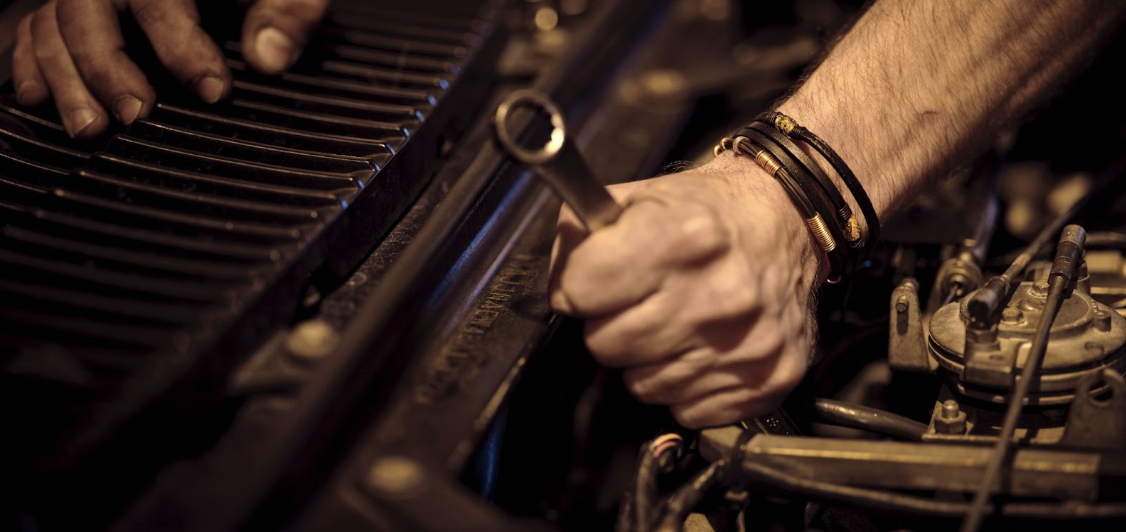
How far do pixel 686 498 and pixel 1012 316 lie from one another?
37 cm

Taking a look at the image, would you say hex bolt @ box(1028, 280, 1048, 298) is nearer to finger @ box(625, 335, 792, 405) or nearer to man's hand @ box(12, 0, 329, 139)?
finger @ box(625, 335, 792, 405)

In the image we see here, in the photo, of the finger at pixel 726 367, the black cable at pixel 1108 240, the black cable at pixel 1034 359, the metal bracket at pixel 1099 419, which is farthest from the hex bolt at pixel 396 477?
the black cable at pixel 1108 240

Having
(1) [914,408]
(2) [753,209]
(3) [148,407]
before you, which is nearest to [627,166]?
(2) [753,209]

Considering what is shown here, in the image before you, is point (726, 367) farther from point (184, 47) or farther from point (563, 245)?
point (184, 47)

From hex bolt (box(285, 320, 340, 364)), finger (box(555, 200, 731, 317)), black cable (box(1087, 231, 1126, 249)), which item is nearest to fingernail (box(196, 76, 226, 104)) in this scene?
hex bolt (box(285, 320, 340, 364))

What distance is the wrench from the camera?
2.10 feet

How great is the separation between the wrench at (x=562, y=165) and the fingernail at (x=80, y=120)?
0.59 metres

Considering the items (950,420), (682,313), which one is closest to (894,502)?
(950,420)

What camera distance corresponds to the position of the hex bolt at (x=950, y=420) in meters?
0.75

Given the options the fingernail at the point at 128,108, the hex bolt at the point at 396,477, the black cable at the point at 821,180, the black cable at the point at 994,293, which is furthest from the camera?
the fingernail at the point at 128,108

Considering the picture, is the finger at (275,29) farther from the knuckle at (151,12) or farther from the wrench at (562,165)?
the wrench at (562,165)

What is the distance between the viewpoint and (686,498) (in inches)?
26.7

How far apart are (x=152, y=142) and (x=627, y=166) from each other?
606mm

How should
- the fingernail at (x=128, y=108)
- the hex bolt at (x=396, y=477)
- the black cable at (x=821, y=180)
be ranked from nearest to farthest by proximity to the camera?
the hex bolt at (x=396, y=477) < the black cable at (x=821, y=180) < the fingernail at (x=128, y=108)
